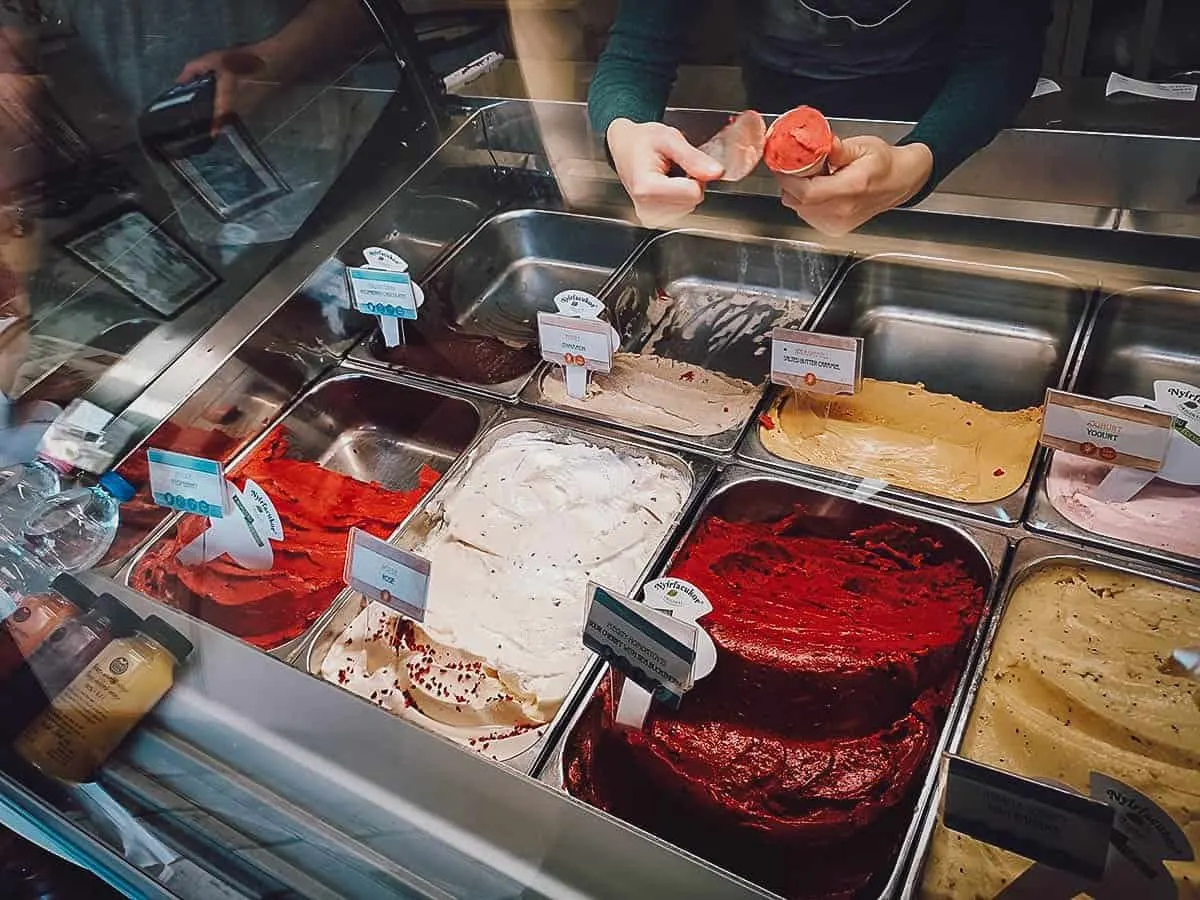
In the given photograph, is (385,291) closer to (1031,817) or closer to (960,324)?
(960,324)

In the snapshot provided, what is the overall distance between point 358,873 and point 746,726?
2.14 ft

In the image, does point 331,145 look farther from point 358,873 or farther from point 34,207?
point 358,873

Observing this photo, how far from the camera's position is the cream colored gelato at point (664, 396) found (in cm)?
210

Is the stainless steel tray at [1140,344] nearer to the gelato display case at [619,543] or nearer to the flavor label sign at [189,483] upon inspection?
the gelato display case at [619,543]

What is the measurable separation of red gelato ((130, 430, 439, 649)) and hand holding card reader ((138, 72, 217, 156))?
84 centimetres

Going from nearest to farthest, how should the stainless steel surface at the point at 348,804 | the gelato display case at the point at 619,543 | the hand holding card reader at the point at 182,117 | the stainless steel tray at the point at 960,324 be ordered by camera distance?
the stainless steel surface at the point at 348,804 → the gelato display case at the point at 619,543 → the stainless steel tray at the point at 960,324 → the hand holding card reader at the point at 182,117

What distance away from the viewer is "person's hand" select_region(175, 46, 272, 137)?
2309 mm

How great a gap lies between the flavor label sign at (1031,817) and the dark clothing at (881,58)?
1064mm

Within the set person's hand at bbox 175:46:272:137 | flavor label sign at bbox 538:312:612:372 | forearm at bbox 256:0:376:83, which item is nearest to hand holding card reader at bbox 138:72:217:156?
person's hand at bbox 175:46:272:137

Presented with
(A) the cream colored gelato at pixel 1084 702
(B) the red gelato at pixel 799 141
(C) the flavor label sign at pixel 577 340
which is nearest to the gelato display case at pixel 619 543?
(A) the cream colored gelato at pixel 1084 702

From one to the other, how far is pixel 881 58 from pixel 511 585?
118 centimetres

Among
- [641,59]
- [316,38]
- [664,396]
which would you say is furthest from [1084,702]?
[316,38]

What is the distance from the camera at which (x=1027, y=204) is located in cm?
197

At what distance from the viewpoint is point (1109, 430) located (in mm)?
1574
